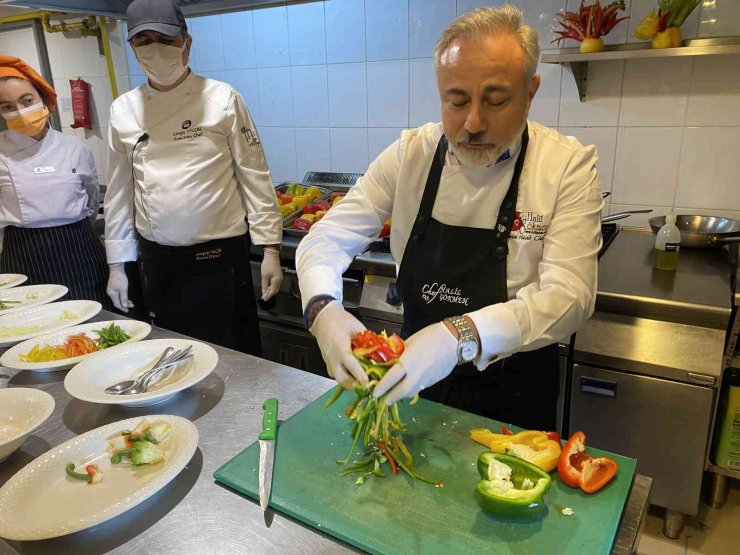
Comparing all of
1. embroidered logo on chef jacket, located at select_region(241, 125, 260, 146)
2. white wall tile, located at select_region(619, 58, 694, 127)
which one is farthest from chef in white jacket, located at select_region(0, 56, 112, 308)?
white wall tile, located at select_region(619, 58, 694, 127)

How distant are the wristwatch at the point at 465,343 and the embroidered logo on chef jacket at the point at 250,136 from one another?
4.80 ft

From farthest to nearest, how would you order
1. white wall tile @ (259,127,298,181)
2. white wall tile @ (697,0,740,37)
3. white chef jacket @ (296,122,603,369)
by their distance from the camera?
white wall tile @ (259,127,298,181), white wall tile @ (697,0,740,37), white chef jacket @ (296,122,603,369)

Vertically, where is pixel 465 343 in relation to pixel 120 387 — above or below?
above

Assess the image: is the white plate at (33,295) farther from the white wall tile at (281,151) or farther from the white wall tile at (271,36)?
the white wall tile at (271,36)

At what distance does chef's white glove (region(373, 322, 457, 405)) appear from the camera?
1050mm

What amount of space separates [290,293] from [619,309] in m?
1.45

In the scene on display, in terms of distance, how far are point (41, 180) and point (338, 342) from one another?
209cm

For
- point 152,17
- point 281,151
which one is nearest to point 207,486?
point 152,17

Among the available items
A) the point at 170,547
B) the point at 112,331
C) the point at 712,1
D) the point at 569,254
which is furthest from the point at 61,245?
the point at 712,1

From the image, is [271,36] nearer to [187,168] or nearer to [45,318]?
[187,168]

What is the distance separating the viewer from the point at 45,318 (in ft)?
5.69

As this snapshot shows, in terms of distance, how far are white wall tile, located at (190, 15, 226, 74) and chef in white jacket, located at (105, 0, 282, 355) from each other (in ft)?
4.26

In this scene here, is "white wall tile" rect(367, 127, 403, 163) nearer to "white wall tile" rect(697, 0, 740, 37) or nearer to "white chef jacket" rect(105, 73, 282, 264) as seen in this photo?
"white chef jacket" rect(105, 73, 282, 264)

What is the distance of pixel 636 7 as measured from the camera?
2.28 m
